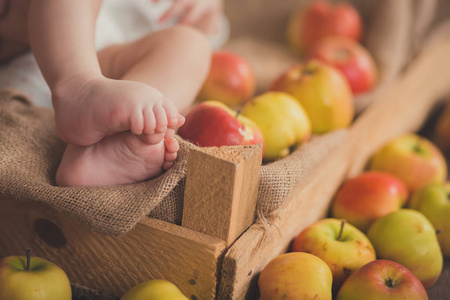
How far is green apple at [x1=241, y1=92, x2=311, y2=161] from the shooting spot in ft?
2.75

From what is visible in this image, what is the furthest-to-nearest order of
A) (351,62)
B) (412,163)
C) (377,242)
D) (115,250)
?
(351,62) < (412,163) < (377,242) < (115,250)

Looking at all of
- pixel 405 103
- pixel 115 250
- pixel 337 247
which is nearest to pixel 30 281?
pixel 115 250

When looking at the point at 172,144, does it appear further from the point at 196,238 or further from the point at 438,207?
the point at 438,207

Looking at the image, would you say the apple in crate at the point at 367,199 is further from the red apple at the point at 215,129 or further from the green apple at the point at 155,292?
the green apple at the point at 155,292

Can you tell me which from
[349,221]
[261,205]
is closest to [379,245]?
[349,221]

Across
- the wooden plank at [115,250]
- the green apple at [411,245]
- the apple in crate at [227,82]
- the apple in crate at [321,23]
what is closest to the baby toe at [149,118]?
the wooden plank at [115,250]

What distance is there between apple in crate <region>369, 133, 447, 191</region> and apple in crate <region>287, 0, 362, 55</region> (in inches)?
20.4

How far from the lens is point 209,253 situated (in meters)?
0.58

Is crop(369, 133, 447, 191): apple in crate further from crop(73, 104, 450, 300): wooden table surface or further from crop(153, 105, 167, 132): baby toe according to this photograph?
crop(153, 105, 167, 132): baby toe

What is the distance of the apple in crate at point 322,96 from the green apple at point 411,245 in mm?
278

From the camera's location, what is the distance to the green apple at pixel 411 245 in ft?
2.45

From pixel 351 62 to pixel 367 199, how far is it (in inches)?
18.1

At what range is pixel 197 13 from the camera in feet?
4.19

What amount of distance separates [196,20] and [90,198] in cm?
82
